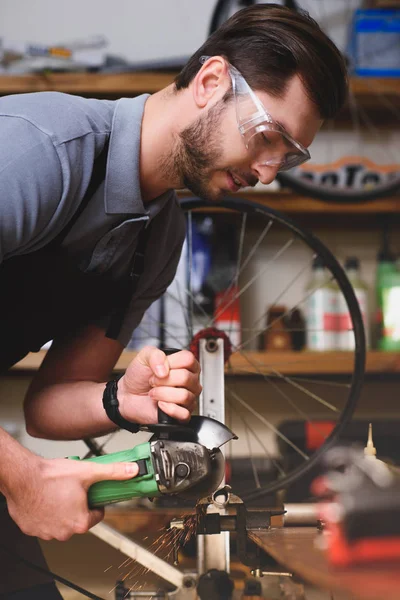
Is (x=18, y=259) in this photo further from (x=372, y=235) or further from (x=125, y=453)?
(x=372, y=235)

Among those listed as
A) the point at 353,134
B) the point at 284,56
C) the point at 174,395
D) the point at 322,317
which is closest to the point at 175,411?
the point at 174,395

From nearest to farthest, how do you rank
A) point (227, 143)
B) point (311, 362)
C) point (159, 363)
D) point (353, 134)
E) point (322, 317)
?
point (159, 363)
point (227, 143)
point (311, 362)
point (322, 317)
point (353, 134)

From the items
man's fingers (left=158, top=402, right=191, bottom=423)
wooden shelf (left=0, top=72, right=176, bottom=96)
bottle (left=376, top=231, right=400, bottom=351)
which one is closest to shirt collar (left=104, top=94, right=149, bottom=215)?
man's fingers (left=158, top=402, right=191, bottom=423)

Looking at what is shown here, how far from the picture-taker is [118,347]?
1362 millimetres

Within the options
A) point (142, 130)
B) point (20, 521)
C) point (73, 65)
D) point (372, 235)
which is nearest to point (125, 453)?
point (20, 521)

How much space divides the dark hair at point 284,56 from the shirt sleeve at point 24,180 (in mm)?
305

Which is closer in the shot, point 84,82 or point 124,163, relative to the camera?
point 124,163

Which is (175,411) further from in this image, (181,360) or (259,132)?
(259,132)

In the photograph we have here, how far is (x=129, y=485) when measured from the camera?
2.89 ft

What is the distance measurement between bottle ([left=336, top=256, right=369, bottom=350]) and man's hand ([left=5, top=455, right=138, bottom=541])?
3.54ft

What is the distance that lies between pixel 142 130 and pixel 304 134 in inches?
10.6

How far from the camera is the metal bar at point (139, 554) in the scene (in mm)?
941

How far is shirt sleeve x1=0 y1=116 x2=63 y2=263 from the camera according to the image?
0.91 metres

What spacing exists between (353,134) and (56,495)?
1607mm
